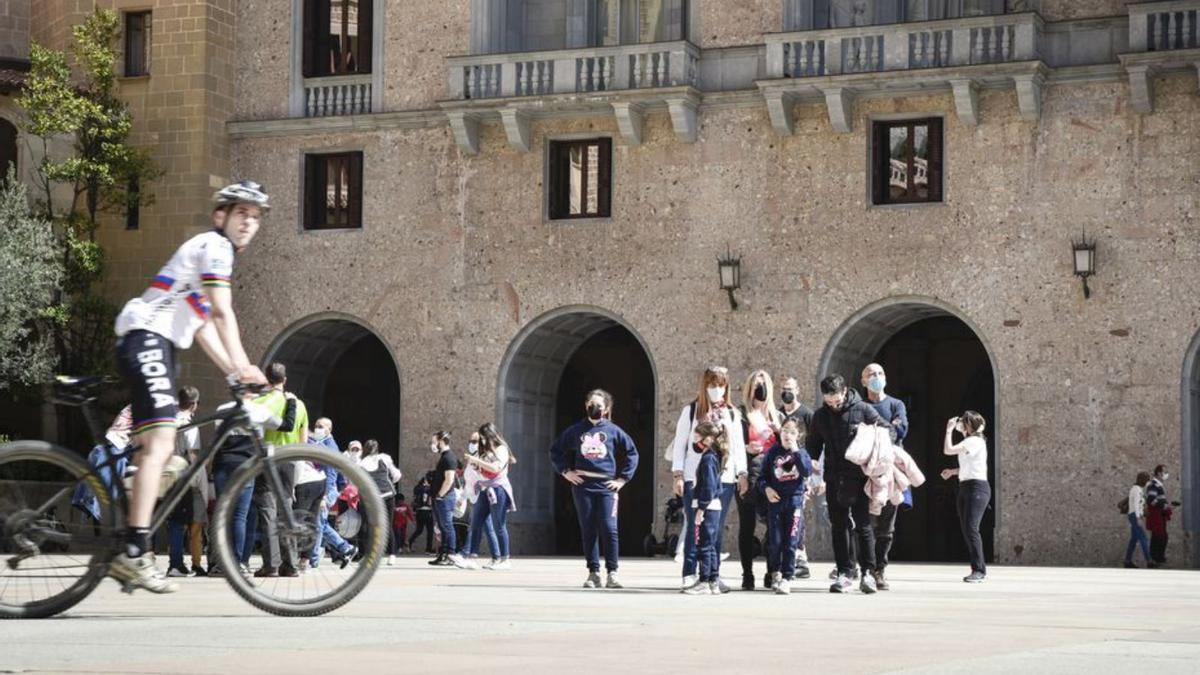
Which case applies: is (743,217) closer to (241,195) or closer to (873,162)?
(873,162)

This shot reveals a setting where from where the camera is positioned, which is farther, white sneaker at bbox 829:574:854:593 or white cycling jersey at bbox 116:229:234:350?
white sneaker at bbox 829:574:854:593

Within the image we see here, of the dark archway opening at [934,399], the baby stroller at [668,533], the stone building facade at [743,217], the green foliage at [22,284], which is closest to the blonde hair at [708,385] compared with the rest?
the stone building facade at [743,217]

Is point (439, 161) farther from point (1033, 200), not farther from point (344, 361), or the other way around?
point (1033, 200)

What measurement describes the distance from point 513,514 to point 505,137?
624 centimetres

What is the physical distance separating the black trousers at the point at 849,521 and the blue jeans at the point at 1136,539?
12405 millimetres

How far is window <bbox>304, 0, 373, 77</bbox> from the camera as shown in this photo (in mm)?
34562

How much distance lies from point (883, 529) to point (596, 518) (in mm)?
2442

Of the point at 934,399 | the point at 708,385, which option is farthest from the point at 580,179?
the point at 708,385

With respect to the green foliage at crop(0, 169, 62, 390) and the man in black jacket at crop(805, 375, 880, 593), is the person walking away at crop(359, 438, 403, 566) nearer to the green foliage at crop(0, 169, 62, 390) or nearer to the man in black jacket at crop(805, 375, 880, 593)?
the green foliage at crop(0, 169, 62, 390)

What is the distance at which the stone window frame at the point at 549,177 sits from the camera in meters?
32.3

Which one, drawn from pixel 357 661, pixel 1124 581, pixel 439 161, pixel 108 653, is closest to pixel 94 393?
pixel 108 653

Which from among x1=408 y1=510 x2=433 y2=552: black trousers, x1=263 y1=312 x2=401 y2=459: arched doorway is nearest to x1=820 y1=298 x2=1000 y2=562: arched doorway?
x1=408 y1=510 x2=433 y2=552: black trousers

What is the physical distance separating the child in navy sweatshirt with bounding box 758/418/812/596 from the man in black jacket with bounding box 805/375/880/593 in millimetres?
200

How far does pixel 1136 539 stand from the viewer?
92.7ft
